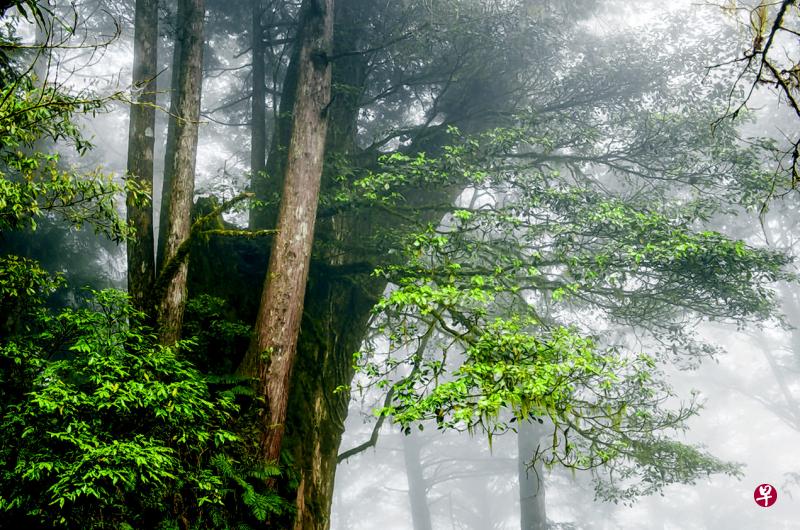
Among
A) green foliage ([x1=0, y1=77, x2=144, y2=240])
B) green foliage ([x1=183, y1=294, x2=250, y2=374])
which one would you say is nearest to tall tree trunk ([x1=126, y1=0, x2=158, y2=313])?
green foliage ([x1=183, y1=294, x2=250, y2=374])

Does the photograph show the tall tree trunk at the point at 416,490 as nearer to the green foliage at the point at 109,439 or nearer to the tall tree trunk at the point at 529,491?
the tall tree trunk at the point at 529,491

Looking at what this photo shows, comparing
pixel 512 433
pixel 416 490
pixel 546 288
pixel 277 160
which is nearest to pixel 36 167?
pixel 277 160

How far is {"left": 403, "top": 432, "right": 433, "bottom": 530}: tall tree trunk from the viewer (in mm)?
21625

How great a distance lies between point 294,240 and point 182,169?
5.93ft

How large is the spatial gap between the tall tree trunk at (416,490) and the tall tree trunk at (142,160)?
58.6ft

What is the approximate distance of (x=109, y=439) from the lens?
12.5 feet

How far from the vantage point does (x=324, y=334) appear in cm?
771

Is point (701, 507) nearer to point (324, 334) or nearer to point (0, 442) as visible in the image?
point (324, 334)

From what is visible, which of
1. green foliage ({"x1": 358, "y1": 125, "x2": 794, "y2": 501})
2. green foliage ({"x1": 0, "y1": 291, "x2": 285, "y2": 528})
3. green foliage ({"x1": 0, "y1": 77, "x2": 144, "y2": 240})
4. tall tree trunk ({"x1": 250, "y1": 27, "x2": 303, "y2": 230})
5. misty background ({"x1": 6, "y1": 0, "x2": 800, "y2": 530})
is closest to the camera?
green foliage ({"x1": 0, "y1": 291, "x2": 285, "y2": 528})

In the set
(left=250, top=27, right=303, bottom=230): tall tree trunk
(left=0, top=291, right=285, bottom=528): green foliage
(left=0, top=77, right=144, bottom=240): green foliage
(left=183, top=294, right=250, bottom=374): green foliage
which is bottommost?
(left=0, top=291, right=285, bottom=528): green foliage

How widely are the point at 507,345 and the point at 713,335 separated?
2977cm

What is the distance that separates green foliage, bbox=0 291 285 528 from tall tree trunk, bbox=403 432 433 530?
1871 cm

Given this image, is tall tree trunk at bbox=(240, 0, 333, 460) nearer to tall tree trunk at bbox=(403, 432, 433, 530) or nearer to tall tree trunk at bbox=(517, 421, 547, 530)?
tall tree trunk at bbox=(517, 421, 547, 530)

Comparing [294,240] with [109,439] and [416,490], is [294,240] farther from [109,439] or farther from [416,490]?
[416,490]
